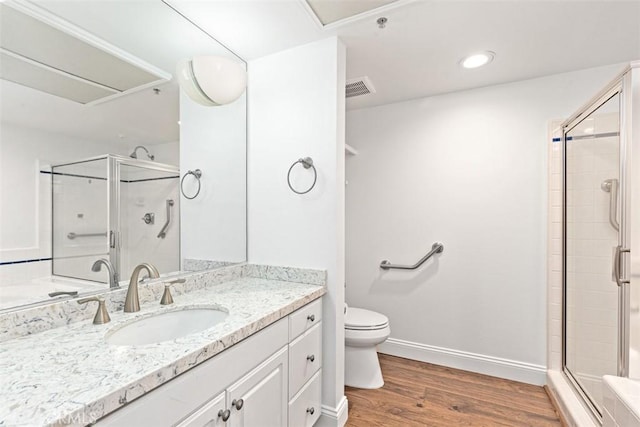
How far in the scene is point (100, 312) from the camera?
1044 millimetres

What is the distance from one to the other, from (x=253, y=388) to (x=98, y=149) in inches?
43.9

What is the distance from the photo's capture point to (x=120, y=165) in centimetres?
122

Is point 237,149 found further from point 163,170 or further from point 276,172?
point 163,170

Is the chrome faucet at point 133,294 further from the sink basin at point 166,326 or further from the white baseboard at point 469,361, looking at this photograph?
the white baseboard at point 469,361

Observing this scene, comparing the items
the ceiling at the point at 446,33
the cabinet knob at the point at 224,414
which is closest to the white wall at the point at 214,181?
the ceiling at the point at 446,33

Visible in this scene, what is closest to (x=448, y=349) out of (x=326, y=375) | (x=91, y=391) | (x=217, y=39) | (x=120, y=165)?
(x=326, y=375)

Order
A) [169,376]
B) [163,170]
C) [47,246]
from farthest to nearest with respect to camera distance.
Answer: [163,170] → [47,246] → [169,376]

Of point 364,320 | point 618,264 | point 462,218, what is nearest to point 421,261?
point 462,218

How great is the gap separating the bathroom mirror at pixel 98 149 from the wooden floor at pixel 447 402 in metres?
1.34

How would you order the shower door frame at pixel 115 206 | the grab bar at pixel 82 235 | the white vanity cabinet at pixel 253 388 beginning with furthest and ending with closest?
the shower door frame at pixel 115 206 < the grab bar at pixel 82 235 < the white vanity cabinet at pixel 253 388

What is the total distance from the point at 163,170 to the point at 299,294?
911 millimetres

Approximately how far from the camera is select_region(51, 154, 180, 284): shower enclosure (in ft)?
3.49

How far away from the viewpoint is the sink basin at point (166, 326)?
104 centimetres

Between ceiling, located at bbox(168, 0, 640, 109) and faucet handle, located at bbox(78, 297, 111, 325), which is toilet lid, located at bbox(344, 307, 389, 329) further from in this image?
ceiling, located at bbox(168, 0, 640, 109)
